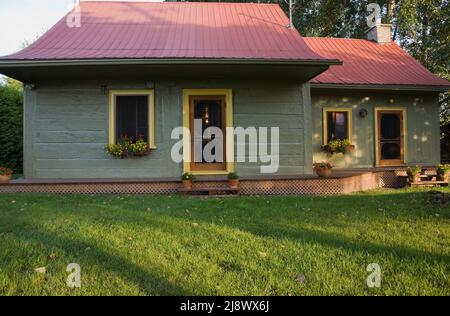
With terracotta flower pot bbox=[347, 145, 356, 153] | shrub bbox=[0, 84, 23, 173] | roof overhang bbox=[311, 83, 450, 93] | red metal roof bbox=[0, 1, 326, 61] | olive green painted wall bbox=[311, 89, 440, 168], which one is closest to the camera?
red metal roof bbox=[0, 1, 326, 61]

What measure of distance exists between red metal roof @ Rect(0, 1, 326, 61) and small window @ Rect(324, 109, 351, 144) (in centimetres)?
265

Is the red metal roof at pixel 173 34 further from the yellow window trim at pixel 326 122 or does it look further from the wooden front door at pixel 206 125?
the yellow window trim at pixel 326 122

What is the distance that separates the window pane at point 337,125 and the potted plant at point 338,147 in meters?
0.25

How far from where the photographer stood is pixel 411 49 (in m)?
17.7

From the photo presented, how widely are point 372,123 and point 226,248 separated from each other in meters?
8.50

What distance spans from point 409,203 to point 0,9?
34.2ft

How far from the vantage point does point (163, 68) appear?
7.28 metres

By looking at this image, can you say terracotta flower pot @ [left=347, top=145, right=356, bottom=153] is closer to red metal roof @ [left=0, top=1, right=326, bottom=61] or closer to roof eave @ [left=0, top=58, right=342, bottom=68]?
red metal roof @ [left=0, top=1, right=326, bottom=61]

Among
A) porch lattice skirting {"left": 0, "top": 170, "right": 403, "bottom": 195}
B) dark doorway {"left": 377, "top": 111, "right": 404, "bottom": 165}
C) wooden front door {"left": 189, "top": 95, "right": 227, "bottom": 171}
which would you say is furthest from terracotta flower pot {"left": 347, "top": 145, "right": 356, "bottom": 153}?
wooden front door {"left": 189, "top": 95, "right": 227, "bottom": 171}

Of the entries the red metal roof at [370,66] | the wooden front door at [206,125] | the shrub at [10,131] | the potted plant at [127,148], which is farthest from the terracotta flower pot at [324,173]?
the shrub at [10,131]

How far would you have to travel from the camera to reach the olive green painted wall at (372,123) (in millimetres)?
10031

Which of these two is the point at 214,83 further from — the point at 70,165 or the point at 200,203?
the point at 70,165

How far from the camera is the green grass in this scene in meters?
2.51

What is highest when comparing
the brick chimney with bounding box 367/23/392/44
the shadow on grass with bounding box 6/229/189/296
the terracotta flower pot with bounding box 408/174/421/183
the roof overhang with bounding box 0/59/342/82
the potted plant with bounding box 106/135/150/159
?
the brick chimney with bounding box 367/23/392/44
